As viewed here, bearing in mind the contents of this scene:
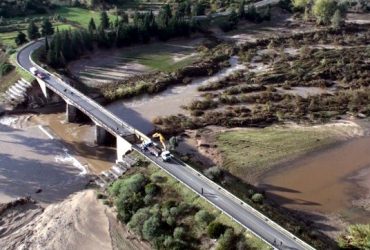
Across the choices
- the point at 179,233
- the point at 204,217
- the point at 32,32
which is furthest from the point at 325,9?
the point at 179,233

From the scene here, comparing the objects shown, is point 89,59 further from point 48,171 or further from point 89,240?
point 89,240

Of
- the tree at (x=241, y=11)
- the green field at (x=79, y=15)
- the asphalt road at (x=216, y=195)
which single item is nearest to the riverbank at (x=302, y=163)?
the asphalt road at (x=216, y=195)

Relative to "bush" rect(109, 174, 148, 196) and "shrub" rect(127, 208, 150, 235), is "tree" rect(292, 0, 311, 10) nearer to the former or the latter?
"bush" rect(109, 174, 148, 196)

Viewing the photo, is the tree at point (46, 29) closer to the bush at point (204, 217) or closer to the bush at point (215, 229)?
the bush at point (204, 217)

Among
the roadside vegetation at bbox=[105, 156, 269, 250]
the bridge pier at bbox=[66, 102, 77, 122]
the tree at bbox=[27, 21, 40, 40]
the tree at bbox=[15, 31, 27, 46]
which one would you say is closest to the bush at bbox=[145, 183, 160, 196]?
the roadside vegetation at bbox=[105, 156, 269, 250]

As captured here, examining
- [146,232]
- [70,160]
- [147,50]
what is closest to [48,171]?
[70,160]

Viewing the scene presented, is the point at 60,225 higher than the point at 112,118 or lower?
lower
